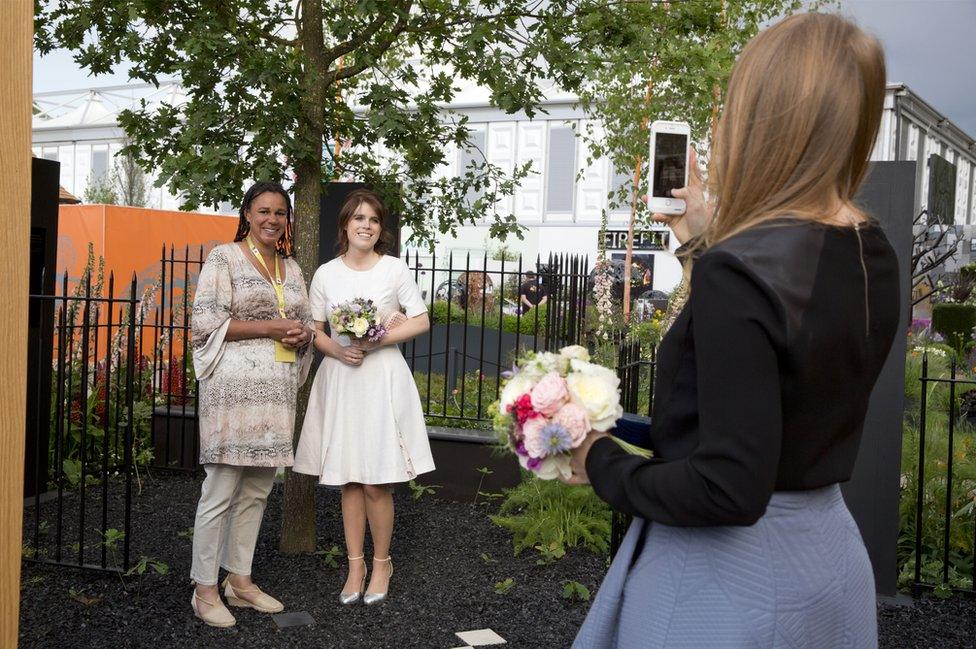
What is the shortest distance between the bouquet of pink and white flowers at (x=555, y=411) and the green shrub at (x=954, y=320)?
50.1ft

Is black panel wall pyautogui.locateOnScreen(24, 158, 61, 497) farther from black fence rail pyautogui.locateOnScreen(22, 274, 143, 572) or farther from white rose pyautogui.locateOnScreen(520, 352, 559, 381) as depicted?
white rose pyautogui.locateOnScreen(520, 352, 559, 381)

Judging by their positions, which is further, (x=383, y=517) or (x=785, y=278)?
(x=383, y=517)

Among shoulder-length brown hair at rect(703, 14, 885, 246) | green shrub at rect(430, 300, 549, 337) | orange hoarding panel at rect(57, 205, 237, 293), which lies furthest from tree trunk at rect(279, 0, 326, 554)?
orange hoarding panel at rect(57, 205, 237, 293)

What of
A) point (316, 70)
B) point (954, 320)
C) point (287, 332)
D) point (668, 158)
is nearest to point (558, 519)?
point (287, 332)

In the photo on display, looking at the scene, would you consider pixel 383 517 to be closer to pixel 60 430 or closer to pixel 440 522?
pixel 440 522

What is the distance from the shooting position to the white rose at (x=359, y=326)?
16.1 ft

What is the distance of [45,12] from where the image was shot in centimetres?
536

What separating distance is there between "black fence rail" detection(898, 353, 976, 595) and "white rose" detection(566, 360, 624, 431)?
396 cm

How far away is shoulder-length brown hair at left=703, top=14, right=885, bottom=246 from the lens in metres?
1.50

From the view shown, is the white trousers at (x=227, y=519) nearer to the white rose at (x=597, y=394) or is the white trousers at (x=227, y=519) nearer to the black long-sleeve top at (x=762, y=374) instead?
the white rose at (x=597, y=394)

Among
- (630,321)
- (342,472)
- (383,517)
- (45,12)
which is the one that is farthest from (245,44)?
(630,321)

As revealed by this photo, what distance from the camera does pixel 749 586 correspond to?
1.53m

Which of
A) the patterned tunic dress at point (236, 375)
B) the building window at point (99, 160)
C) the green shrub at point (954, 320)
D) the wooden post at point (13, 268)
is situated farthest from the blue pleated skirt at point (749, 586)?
the building window at point (99, 160)

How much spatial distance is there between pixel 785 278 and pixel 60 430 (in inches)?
204
